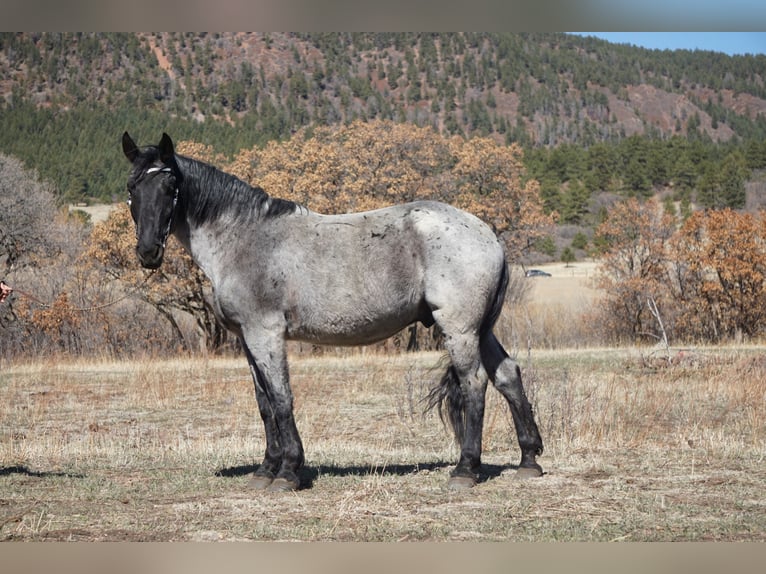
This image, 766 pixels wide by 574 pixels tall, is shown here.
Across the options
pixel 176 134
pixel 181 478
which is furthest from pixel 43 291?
pixel 176 134

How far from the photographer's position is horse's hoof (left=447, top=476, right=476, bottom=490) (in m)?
7.26

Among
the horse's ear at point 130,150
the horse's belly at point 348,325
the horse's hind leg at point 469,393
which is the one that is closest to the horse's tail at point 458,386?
the horse's hind leg at point 469,393

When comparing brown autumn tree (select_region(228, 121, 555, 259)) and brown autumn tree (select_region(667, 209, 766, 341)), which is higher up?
brown autumn tree (select_region(228, 121, 555, 259))

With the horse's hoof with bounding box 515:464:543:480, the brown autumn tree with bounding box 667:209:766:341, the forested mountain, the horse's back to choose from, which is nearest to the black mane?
the horse's back

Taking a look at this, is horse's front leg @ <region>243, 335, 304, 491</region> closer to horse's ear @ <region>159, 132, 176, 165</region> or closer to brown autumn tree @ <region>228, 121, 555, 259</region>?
horse's ear @ <region>159, 132, 176, 165</region>

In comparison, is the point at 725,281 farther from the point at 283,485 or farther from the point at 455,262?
the point at 283,485

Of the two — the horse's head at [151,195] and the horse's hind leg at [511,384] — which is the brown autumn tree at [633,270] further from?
the horse's head at [151,195]

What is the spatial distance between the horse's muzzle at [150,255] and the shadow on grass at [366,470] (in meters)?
2.09

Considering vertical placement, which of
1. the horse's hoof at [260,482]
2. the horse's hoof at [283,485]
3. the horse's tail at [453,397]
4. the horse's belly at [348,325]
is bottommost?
the horse's hoof at [260,482]

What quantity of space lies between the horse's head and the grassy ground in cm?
205

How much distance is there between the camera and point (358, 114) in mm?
108188

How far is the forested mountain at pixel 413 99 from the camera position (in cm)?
7350

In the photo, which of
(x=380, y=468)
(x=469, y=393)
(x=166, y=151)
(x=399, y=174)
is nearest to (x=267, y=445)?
(x=380, y=468)

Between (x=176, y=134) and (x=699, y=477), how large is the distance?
239ft
